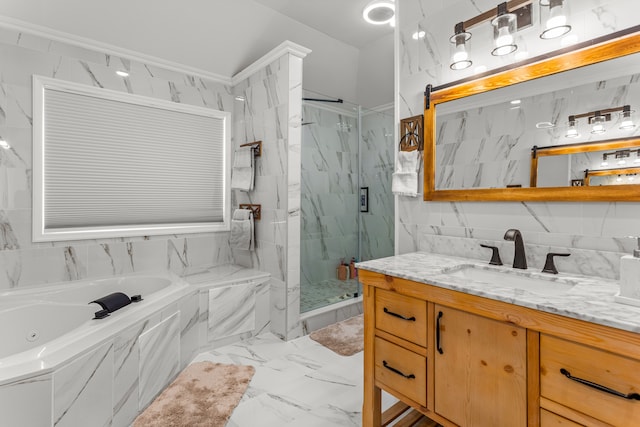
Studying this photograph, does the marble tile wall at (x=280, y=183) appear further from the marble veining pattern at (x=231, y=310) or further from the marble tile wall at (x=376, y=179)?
the marble tile wall at (x=376, y=179)

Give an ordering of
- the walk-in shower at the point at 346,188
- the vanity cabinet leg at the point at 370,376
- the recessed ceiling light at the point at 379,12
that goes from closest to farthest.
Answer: the vanity cabinet leg at the point at 370,376, the recessed ceiling light at the point at 379,12, the walk-in shower at the point at 346,188

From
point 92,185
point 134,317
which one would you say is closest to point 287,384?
point 134,317

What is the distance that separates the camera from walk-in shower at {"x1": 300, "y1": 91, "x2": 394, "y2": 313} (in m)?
3.75

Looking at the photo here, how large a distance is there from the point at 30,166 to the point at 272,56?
6.94 ft

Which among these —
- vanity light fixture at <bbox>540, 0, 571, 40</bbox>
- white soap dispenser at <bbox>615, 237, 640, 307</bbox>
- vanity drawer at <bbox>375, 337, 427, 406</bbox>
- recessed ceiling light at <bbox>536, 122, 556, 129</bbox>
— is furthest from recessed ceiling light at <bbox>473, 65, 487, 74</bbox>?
vanity drawer at <bbox>375, 337, 427, 406</bbox>

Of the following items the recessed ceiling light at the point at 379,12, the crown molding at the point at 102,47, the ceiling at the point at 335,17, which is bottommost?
the crown molding at the point at 102,47

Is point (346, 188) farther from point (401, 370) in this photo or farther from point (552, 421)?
point (552, 421)

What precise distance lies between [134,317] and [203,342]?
2.88 feet

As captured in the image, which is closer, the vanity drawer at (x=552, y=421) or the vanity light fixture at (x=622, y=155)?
the vanity drawer at (x=552, y=421)

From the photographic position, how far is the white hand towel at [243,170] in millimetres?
3123

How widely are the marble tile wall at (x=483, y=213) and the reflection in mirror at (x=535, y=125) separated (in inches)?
5.7

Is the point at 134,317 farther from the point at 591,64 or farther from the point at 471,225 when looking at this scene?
the point at 591,64

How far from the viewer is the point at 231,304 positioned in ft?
9.04

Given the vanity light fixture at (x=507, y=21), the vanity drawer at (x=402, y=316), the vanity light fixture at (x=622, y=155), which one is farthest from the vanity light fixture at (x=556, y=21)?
the vanity drawer at (x=402, y=316)
